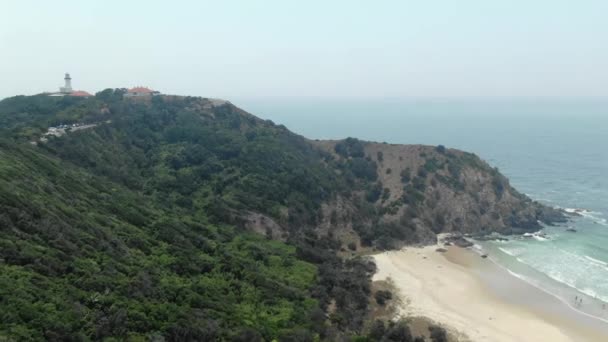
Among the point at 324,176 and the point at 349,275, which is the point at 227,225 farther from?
the point at 324,176

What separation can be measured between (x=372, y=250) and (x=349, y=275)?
16.1 m

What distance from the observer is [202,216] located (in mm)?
63406

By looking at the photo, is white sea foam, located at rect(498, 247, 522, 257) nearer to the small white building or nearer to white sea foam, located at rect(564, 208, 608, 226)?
white sea foam, located at rect(564, 208, 608, 226)

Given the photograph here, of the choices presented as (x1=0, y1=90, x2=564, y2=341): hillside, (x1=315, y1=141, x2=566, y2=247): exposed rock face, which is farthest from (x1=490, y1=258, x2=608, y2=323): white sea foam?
(x1=0, y1=90, x2=564, y2=341): hillside

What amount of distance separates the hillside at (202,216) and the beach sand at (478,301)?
5.03 m

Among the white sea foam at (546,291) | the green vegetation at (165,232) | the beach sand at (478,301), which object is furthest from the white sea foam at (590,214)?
the green vegetation at (165,232)

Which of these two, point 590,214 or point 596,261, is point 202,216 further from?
point 590,214

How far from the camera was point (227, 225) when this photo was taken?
6319cm

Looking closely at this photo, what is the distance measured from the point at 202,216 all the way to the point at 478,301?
119ft

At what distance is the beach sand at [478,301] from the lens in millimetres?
46406

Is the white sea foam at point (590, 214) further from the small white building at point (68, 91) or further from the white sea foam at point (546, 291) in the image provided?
the small white building at point (68, 91)

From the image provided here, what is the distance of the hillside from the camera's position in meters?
30.7

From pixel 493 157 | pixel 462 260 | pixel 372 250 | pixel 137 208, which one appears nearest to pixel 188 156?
pixel 137 208

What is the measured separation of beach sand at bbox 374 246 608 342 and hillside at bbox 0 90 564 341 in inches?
198
